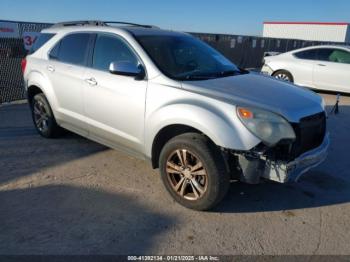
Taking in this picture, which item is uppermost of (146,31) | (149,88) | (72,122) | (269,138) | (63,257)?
(146,31)

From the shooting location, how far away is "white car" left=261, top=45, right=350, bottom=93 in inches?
404

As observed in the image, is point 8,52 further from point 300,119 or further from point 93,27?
point 300,119

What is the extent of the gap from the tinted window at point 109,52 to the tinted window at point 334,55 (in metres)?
8.08

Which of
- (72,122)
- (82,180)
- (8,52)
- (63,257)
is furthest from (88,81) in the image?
(8,52)

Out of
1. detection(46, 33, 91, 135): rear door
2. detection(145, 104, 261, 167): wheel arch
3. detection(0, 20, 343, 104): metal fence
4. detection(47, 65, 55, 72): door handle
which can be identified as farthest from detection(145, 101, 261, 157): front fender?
detection(0, 20, 343, 104): metal fence

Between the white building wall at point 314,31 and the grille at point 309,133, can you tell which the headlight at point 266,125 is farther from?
the white building wall at point 314,31

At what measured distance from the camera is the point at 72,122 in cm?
507

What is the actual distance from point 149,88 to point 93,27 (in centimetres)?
155

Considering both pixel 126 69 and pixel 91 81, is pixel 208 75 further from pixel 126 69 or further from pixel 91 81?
pixel 91 81

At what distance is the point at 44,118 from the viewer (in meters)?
5.73

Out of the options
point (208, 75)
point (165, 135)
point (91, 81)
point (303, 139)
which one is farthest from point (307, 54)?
point (165, 135)

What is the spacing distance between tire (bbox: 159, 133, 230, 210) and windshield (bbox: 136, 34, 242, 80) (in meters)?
0.80

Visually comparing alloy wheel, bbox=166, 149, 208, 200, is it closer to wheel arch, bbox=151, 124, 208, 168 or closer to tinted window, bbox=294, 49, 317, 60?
wheel arch, bbox=151, 124, 208, 168

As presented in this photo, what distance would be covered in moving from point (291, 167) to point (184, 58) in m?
1.91
